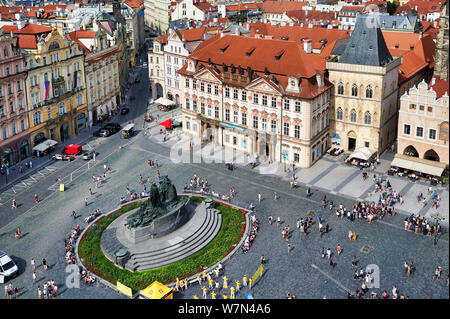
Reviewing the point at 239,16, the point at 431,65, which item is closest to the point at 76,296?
the point at 431,65

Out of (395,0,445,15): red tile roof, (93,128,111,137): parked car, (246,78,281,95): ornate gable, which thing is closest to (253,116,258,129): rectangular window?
(246,78,281,95): ornate gable

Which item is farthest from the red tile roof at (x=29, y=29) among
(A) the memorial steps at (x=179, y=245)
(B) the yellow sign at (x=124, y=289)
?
(B) the yellow sign at (x=124, y=289)

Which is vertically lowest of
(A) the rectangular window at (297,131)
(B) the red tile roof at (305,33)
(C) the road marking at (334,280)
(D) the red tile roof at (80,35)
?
(C) the road marking at (334,280)

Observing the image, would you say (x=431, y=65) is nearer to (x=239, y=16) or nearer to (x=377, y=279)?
(x=377, y=279)

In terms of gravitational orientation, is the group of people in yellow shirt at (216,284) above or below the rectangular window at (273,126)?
below

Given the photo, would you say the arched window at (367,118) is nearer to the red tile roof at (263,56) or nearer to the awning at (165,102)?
the red tile roof at (263,56)

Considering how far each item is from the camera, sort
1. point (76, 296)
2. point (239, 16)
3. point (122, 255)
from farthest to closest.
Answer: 1. point (239, 16)
2. point (122, 255)
3. point (76, 296)

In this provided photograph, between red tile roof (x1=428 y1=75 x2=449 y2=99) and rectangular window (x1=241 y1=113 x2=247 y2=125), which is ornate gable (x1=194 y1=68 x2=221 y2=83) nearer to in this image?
rectangular window (x1=241 y1=113 x2=247 y2=125)
